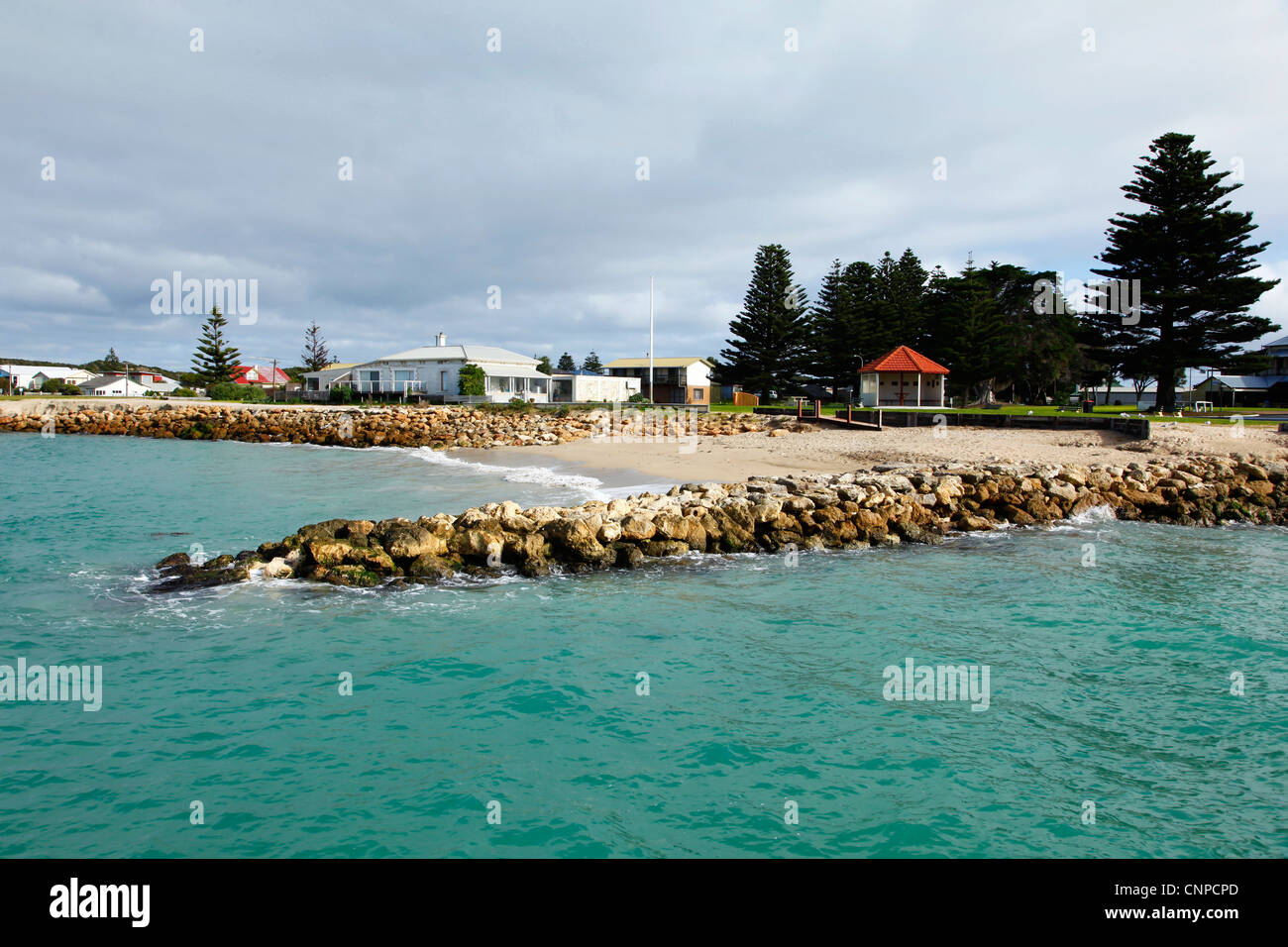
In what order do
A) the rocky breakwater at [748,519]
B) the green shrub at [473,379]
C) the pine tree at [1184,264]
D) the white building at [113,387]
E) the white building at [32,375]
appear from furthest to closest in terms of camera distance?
1. the white building at [32,375]
2. the white building at [113,387]
3. the green shrub at [473,379]
4. the pine tree at [1184,264]
5. the rocky breakwater at [748,519]

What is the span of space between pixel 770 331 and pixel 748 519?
129ft

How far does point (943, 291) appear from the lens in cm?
4888

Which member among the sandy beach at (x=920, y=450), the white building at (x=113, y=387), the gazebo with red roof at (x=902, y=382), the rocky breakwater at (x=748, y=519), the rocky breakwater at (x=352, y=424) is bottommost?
the rocky breakwater at (x=748, y=519)

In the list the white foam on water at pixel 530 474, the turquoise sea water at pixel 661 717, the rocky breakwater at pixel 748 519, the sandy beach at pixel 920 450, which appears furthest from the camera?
the sandy beach at pixel 920 450

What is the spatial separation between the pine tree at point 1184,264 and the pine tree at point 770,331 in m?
20.1

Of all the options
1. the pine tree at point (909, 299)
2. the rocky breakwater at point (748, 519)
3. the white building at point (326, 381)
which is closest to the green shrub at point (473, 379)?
the white building at point (326, 381)

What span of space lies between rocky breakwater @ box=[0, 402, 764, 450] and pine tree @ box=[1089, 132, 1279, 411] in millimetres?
18322

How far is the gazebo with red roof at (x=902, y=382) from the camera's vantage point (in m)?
40.4

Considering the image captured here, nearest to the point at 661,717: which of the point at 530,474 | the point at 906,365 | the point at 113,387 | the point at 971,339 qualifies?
the point at 530,474

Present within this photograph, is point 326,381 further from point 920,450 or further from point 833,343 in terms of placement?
point 920,450

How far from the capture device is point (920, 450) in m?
23.0

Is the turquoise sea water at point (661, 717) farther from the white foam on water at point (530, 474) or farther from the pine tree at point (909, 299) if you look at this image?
the pine tree at point (909, 299)

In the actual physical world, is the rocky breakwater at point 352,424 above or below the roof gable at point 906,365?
below

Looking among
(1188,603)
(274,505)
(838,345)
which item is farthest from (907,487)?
(838,345)
